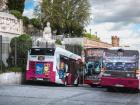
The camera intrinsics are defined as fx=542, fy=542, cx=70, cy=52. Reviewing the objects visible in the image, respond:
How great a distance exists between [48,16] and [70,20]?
3.89m

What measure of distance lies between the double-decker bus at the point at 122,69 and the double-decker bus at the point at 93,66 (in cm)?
966

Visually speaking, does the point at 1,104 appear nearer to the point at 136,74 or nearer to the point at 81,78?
the point at 136,74

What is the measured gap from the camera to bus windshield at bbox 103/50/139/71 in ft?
101

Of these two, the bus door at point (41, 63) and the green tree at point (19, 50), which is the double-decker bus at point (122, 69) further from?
the green tree at point (19, 50)

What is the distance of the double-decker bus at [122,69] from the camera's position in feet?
100

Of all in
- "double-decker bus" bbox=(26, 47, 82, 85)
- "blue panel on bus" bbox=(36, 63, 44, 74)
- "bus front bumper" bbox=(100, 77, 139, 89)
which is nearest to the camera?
Answer: "bus front bumper" bbox=(100, 77, 139, 89)

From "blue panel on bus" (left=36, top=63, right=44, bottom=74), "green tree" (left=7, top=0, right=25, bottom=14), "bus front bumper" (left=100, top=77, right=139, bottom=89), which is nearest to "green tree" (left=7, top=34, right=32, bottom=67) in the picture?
"blue panel on bus" (left=36, top=63, right=44, bottom=74)

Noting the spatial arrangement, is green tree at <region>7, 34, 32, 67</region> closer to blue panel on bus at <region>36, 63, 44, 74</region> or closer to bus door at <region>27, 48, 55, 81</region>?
bus door at <region>27, 48, 55, 81</region>

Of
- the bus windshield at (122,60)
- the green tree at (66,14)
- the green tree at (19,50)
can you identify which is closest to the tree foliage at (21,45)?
the green tree at (19,50)

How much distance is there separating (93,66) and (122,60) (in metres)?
11.3

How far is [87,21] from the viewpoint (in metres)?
85.9

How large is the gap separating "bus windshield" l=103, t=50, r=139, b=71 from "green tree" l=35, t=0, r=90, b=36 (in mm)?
48951

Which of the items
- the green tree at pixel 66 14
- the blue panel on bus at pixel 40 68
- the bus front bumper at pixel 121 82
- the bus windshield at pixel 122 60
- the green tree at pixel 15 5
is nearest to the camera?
the bus front bumper at pixel 121 82

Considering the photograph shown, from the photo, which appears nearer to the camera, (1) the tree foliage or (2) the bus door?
(2) the bus door
